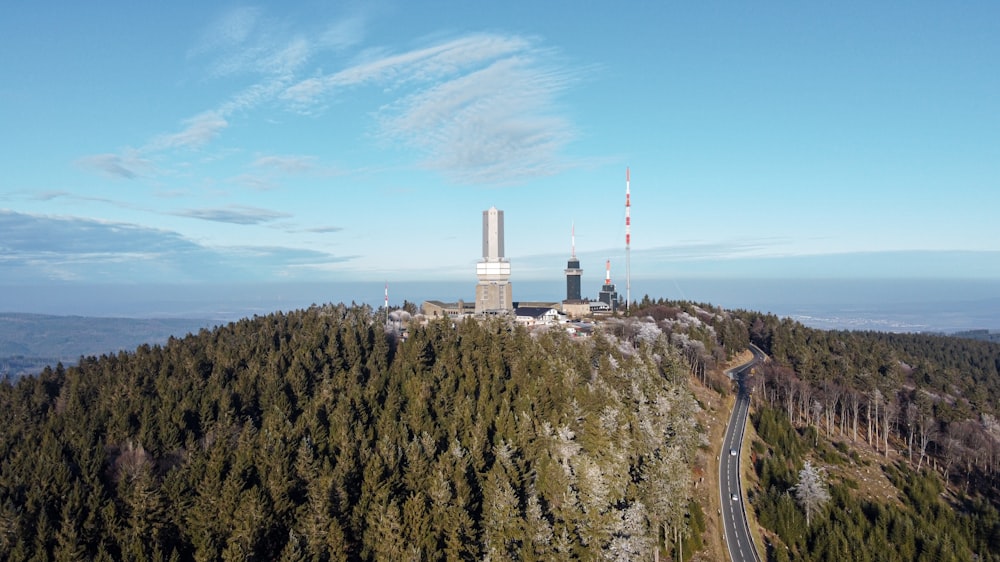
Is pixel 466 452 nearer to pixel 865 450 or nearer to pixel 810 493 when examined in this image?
pixel 810 493

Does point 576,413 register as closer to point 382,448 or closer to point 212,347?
point 382,448

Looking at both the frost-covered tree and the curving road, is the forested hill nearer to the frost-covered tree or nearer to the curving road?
the curving road

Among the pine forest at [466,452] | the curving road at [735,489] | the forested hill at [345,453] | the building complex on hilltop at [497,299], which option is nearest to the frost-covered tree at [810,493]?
the pine forest at [466,452]

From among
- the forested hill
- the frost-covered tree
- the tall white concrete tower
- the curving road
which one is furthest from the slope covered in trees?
the tall white concrete tower

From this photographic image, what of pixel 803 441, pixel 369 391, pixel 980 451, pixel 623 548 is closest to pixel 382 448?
pixel 369 391

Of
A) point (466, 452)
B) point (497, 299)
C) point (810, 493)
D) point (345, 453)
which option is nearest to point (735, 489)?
point (810, 493)

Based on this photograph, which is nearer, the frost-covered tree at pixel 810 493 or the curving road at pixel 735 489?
the curving road at pixel 735 489

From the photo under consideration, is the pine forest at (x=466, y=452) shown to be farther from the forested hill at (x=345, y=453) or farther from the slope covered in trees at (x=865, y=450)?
the slope covered in trees at (x=865, y=450)

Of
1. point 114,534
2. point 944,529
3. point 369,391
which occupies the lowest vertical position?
point 944,529
